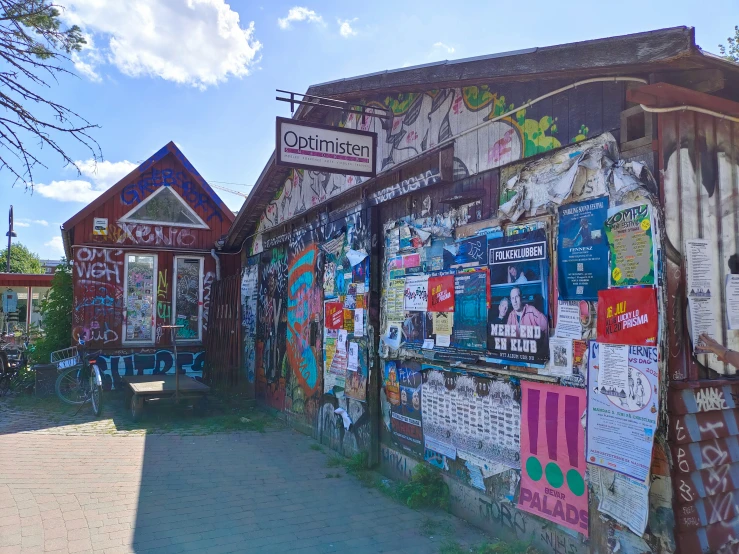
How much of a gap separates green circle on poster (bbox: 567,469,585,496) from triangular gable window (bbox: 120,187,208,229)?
1178cm

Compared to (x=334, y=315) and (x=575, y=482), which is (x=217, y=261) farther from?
(x=575, y=482)

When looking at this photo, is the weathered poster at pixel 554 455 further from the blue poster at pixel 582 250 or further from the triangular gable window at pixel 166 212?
the triangular gable window at pixel 166 212

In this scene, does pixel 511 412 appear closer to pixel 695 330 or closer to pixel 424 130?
pixel 695 330

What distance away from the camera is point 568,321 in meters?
4.08

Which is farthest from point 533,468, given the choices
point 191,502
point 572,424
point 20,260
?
point 20,260

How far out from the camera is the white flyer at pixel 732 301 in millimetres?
3732

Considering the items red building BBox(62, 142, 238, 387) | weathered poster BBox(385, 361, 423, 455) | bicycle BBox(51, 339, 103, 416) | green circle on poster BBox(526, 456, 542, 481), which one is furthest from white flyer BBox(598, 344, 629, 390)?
red building BBox(62, 142, 238, 387)

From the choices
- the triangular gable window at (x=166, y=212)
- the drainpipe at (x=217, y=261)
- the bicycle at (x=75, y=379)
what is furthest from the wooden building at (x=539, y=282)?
the triangular gable window at (x=166, y=212)

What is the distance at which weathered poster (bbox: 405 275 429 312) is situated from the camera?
5859 millimetres

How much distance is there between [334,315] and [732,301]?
508 centimetres

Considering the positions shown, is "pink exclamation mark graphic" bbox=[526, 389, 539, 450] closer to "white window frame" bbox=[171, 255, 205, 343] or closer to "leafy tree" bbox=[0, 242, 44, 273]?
"white window frame" bbox=[171, 255, 205, 343]

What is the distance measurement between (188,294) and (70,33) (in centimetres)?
925

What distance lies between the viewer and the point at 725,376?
3.72 metres

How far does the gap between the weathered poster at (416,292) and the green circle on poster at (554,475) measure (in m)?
2.12
